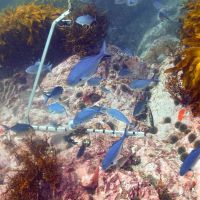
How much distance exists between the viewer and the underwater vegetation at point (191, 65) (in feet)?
16.1

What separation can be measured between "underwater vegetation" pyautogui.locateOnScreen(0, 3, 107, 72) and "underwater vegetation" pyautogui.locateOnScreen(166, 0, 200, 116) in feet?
9.42

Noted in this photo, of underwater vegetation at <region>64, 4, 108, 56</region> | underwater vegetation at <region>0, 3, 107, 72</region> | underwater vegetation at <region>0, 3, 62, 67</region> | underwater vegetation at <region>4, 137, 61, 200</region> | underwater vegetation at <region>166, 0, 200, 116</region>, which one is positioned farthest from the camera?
underwater vegetation at <region>0, 3, 62, 67</region>

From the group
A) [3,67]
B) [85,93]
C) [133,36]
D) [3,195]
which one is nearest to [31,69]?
[85,93]

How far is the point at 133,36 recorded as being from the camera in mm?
17266

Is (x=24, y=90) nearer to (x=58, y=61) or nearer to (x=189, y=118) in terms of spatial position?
(x=58, y=61)

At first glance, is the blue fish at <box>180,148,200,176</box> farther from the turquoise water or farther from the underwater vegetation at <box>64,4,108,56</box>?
the underwater vegetation at <box>64,4,108,56</box>

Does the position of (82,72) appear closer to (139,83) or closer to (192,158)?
(139,83)

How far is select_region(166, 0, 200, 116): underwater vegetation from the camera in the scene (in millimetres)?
4921

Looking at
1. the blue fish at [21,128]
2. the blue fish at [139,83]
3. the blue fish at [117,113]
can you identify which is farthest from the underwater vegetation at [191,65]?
the blue fish at [21,128]

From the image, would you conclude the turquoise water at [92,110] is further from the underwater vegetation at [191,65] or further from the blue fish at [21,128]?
the underwater vegetation at [191,65]

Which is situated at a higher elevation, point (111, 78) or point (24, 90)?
point (111, 78)

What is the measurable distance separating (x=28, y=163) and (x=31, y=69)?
2893 millimetres

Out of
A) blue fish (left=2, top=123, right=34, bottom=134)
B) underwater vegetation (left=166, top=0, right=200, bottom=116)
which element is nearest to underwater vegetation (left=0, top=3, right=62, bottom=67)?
blue fish (left=2, top=123, right=34, bottom=134)

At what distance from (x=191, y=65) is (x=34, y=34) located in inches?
192
